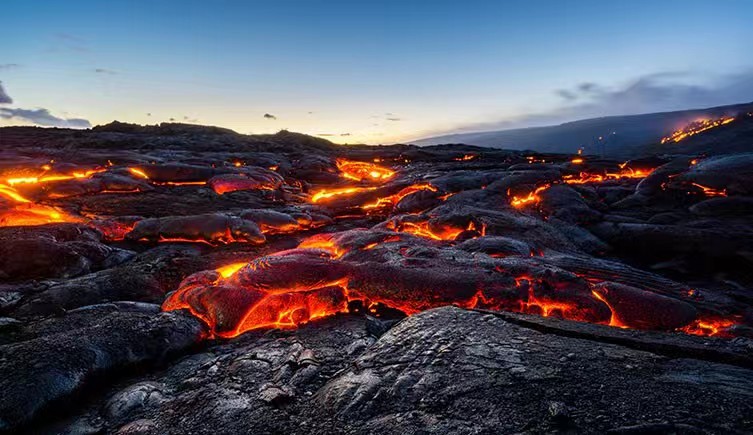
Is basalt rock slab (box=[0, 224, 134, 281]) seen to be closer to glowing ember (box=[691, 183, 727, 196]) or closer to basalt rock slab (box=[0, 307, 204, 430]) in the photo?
basalt rock slab (box=[0, 307, 204, 430])

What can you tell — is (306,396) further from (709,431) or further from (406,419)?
(709,431)

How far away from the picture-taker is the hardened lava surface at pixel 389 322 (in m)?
2.60

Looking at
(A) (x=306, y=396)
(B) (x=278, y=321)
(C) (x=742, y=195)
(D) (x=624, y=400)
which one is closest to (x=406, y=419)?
(A) (x=306, y=396)

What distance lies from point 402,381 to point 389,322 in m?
1.62

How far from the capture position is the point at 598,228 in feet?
31.5

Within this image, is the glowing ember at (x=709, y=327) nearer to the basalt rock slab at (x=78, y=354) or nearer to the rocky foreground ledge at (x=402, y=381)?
the rocky foreground ledge at (x=402, y=381)

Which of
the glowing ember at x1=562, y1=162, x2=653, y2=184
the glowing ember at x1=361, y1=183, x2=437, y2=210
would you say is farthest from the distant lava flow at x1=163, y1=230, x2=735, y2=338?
the glowing ember at x1=562, y1=162, x2=653, y2=184

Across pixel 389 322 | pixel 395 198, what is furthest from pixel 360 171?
pixel 389 322

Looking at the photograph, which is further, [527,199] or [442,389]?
[527,199]

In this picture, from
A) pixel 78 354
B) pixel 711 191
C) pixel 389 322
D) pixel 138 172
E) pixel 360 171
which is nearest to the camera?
pixel 78 354

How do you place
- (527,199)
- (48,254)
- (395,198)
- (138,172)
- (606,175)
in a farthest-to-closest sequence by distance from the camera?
(606,175) → (138,172) → (395,198) → (527,199) → (48,254)

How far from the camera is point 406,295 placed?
5078 mm

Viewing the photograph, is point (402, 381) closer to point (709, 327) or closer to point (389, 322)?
point (389, 322)

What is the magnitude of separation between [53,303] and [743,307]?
9.84 metres
